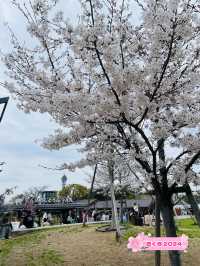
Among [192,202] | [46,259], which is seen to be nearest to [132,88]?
[192,202]

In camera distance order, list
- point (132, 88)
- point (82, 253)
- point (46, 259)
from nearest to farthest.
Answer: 1. point (132, 88)
2. point (46, 259)
3. point (82, 253)

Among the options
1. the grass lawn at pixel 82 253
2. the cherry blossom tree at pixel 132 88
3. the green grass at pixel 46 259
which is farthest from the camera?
the grass lawn at pixel 82 253

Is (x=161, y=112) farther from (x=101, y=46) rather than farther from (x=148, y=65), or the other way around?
(x=101, y=46)

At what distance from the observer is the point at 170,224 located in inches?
321

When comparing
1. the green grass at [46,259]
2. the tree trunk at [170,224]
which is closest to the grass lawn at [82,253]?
the green grass at [46,259]

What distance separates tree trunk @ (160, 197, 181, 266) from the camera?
8008 mm

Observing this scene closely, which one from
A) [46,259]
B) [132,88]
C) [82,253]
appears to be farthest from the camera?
[82,253]

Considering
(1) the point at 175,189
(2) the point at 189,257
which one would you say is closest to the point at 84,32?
(1) the point at 175,189

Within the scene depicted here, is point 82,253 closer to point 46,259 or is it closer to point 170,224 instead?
point 46,259

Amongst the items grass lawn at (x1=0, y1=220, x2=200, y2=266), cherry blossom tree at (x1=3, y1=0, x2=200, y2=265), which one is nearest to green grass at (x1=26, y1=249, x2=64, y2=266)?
grass lawn at (x1=0, y1=220, x2=200, y2=266)

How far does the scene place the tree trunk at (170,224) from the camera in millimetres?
8008

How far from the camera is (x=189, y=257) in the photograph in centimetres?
1311

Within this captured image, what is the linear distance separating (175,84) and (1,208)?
6.01 m

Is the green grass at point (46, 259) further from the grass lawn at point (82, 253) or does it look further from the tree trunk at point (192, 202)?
the tree trunk at point (192, 202)
